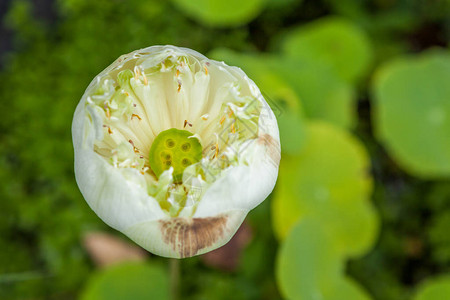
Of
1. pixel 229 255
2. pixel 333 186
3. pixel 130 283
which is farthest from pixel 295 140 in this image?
pixel 130 283

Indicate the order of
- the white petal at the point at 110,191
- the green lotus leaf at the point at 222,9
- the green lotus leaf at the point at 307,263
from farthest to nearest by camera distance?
the green lotus leaf at the point at 222,9 → the green lotus leaf at the point at 307,263 → the white petal at the point at 110,191

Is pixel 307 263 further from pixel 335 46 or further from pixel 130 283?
pixel 335 46

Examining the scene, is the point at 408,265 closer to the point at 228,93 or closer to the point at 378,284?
the point at 378,284

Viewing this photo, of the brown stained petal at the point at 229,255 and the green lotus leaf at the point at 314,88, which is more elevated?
the green lotus leaf at the point at 314,88

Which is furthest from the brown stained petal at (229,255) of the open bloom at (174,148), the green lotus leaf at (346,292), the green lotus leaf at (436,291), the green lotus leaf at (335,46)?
the open bloom at (174,148)

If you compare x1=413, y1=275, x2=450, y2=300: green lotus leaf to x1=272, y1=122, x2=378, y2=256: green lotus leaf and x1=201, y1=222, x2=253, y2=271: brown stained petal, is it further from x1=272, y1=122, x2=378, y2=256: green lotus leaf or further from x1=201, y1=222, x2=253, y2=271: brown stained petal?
x1=201, y1=222, x2=253, y2=271: brown stained petal

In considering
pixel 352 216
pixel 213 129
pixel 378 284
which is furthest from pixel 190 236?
pixel 378 284

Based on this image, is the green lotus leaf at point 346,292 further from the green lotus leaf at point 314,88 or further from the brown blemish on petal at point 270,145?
the brown blemish on petal at point 270,145
